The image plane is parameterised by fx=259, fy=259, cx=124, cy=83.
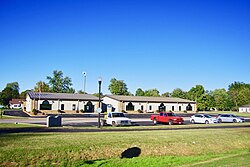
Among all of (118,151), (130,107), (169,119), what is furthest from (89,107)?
(118,151)

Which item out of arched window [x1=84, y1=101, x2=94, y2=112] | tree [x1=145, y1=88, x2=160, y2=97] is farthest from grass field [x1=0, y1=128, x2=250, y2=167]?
tree [x1=145, y1=88, x2=160, y2=97]

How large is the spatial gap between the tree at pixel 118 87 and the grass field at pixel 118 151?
92.3 m

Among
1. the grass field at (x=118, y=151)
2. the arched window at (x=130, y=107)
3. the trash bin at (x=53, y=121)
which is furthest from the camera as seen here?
the arched window at (x=130, y=107)

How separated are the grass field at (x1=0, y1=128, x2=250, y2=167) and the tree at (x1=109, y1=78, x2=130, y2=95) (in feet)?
303

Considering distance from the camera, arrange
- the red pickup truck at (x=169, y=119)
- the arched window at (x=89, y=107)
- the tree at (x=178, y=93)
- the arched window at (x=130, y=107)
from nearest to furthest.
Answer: the red pickup truck at (x=169, y=119), the arched window at (x=89, y=107), the arched window at (x=130, y=107), the tree at (x=178, y=93)

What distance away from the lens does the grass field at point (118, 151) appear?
12304 mm

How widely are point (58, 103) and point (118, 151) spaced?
43.4 meters

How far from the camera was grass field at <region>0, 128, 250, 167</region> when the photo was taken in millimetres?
12304

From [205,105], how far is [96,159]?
288ft

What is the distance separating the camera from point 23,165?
1146 centimetres

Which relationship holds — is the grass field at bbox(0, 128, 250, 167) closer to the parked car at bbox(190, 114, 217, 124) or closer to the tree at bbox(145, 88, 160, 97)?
the parked car at bbox(190, 114, 217, 124)

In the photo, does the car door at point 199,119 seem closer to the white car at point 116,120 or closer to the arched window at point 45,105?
the white car at point 116,120

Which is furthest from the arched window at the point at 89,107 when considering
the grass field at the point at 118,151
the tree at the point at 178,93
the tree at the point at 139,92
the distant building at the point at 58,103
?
the tree at the point at 178,93

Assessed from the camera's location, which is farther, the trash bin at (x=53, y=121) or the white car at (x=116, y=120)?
the white car at (x=116, y=120)
